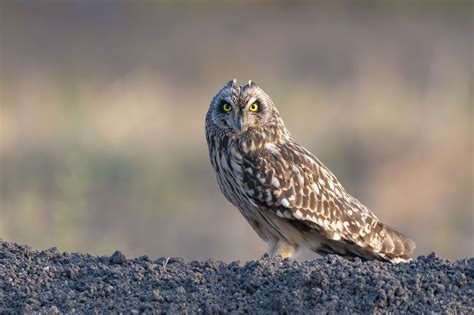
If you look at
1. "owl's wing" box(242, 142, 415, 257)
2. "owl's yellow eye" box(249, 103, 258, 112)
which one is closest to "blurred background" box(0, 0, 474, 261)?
"owl's yellow eye" box(249, 103, 258, 112)

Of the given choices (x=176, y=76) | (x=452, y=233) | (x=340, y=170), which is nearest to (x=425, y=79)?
(x=176, y=76)

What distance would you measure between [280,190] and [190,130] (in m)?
10.5

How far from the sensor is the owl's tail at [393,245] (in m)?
9.23

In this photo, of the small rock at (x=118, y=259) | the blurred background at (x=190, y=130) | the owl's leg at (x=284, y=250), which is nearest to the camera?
the small rock at (x=118, y=259)

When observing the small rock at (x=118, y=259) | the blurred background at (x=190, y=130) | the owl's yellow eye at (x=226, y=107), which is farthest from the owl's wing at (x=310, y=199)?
the blurred background at (x=190, y=130)

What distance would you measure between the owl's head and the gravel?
230 cm

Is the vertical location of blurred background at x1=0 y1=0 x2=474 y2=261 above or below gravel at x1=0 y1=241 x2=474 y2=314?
above

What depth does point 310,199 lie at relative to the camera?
362 inches

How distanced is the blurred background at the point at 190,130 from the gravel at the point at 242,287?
3905 millimetres

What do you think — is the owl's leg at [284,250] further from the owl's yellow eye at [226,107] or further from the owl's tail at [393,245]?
the owl's yellow eye at [226,107]

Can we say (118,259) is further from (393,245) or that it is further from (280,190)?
(393,245)

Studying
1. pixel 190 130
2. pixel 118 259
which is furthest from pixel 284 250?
pixel 190 130

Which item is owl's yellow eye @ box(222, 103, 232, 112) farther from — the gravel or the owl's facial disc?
the gravel

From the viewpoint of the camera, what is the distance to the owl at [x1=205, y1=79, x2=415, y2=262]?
9086 mm
